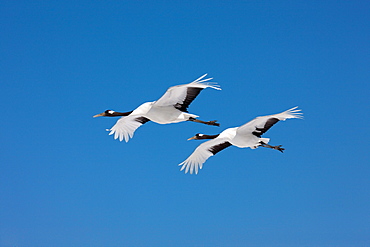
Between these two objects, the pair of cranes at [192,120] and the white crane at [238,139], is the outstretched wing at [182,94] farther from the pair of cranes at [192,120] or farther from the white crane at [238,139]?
the white crane at [238,139]

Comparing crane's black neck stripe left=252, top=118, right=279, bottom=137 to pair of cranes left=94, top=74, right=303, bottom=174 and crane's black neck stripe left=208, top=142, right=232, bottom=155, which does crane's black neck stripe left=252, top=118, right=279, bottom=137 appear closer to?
pair of cranes left=94, top=74, right=303, bottom=174

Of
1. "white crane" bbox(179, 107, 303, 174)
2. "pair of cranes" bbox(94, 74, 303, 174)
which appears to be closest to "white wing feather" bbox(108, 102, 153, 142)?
"pair of cranes" bbox(94, 74, 303, 174)

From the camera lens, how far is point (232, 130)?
753 inches

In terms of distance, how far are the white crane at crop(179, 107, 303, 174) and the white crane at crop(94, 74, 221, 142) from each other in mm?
945

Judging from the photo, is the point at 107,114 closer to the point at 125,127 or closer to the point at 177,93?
the point at 125,127

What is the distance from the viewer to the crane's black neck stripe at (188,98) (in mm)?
17578

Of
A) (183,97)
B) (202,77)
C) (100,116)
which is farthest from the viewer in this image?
(100,116)

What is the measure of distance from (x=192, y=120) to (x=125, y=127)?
318 centimetres

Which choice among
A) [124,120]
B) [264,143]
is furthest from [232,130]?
[124,120]

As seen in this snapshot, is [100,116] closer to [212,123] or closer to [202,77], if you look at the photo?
[212,123]

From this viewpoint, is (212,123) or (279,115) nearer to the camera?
(279,115)

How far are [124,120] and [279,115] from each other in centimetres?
692

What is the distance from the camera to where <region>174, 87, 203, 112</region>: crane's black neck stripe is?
1758 centimetres

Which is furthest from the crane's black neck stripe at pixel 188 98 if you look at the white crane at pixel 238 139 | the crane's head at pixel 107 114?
the crane's head at pixel 107 114
